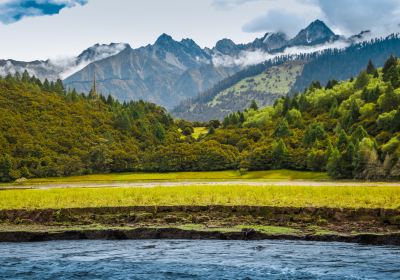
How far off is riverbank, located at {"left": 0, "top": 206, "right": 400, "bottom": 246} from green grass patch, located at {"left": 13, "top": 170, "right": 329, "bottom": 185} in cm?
9601

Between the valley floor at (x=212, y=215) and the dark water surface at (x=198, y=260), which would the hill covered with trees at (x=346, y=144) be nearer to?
the valley floor at (x=212, y=215)

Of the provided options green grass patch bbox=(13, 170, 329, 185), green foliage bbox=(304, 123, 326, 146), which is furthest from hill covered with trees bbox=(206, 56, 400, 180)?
green grass patch bbox=(13, 170, 329, 185)

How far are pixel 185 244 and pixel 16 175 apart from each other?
139 meters

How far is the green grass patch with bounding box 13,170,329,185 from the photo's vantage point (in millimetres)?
143750

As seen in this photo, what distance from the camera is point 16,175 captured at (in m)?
164

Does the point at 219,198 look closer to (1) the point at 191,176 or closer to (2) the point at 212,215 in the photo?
(2) the point at 212,215

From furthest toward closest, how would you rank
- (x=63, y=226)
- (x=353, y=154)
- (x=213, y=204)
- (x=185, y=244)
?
1. (x=353, y=154)
2. (x=213, y=204)
3. (x=63, y=226)
4. (x=185, y=244)

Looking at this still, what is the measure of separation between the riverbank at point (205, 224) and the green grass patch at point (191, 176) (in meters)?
96.0

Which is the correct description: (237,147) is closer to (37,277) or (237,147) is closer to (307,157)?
(307,157)

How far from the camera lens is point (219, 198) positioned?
50.1 metres

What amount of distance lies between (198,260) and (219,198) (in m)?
19.6

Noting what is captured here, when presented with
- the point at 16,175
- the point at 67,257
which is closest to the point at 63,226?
the point at 67,257

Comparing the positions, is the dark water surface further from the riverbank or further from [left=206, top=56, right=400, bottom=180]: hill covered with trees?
[left=206, top=56, right=400, bottom=180]: hill covered with trees

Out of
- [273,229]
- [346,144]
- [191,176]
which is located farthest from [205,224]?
[346,144]
